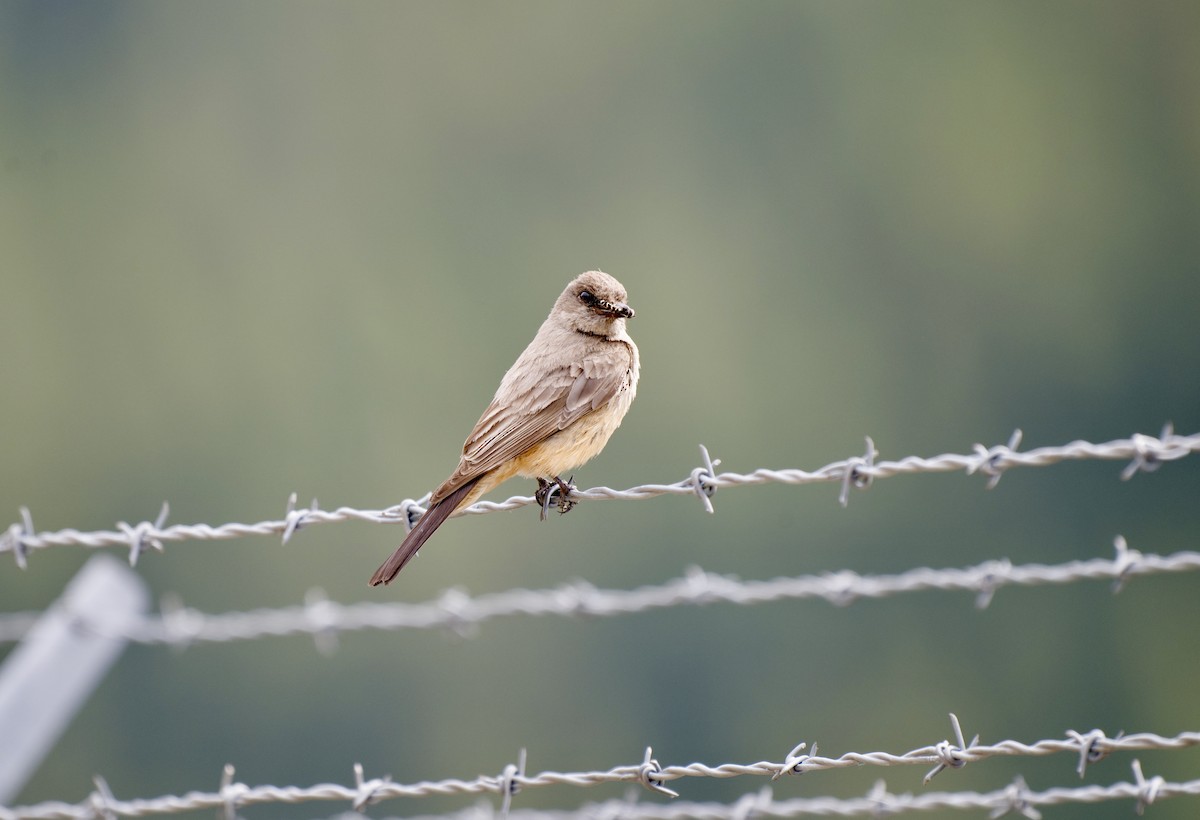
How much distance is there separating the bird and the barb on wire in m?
0.83

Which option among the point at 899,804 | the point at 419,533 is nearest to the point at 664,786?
the point at 899,804

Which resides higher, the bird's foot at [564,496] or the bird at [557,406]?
the bird at [557,406]

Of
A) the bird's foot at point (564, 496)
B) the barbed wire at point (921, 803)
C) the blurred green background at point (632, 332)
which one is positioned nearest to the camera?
the barbed wire at point (921, 803)

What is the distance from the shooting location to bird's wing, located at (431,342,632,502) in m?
3.67

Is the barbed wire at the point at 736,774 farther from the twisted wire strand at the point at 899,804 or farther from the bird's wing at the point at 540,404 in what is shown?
the bird's wing at the point at 540,404

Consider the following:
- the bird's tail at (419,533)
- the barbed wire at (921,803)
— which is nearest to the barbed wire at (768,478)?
the bird's tail at (419,533)

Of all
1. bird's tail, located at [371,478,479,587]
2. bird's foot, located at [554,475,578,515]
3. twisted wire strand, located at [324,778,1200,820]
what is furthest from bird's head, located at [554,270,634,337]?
twisted wire strand, located at [324,778,1200,820]

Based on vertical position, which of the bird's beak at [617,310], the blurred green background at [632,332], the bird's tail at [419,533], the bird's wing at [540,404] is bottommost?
the bird's tail at [419,533]

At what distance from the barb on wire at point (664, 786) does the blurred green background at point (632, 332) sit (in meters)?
11.1

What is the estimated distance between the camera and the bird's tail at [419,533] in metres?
3.14

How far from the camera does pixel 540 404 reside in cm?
392

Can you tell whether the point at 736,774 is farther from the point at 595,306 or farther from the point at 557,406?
the point at 595,306

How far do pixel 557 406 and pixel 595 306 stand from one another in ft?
1.92

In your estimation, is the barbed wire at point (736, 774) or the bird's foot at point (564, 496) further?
the bird's foot at point (564, 496)
